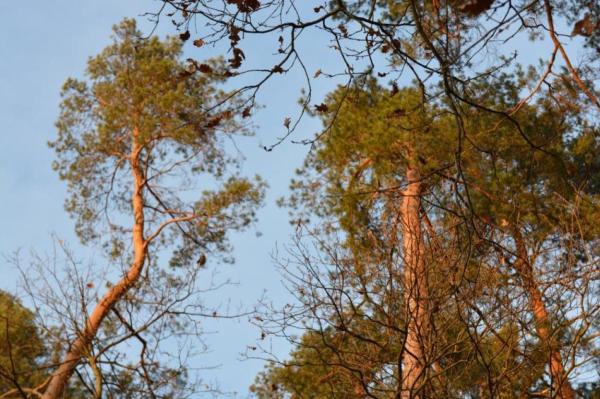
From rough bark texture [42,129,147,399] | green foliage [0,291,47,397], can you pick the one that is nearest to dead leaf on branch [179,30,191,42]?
rough bark texture [42,129,147,399]

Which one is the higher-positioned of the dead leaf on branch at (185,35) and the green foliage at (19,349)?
the green foliage at (19,349)

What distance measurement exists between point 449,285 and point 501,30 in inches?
77.9

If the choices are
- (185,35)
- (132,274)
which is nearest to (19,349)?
(132,274)

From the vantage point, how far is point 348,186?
37.1 ft

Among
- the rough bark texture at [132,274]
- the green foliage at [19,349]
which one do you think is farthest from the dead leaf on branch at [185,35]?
the green foliage at [19,349]

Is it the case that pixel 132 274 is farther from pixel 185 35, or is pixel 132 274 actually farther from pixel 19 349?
pixel 185 35

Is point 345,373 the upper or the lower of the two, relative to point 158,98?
lower

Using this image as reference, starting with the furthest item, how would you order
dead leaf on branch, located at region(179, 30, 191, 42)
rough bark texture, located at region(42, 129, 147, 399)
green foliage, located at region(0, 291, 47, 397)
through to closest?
green foliage, located at region(0, 291, 47, 397) < rough bark texture, located at region(42, 129, 147, 399) < dead leaf on branch, located at region(179, 30, 191, 42)

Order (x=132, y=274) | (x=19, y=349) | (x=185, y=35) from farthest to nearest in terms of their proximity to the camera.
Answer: (x=132, y=274) < (x=19, y=349) < (x=185, y=35)

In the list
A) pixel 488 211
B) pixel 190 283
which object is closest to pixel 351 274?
pixel 190 283

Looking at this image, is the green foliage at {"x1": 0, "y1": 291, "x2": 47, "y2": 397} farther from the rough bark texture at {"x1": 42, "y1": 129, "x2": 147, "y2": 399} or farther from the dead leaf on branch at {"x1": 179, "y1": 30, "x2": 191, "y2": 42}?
the dead leaf on branch at {"x1": 179, "y1": 30, "x2": 191, "y2": 42}

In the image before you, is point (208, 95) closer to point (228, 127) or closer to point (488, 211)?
point (228, 127)

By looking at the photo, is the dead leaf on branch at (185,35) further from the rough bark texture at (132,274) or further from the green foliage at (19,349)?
the green foliage at (19,349)

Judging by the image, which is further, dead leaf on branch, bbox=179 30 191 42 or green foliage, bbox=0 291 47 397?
green foliage, bbox=0 291 47 397
